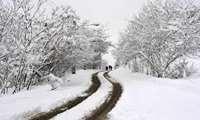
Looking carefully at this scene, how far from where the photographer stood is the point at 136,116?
34.6 feet

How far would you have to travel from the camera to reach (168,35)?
26.8 m

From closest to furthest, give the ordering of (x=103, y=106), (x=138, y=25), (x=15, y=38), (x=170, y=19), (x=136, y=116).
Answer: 1. (x=136, y=116)
2. (x=103, y=106)
3. (x=15, y=38)
4. (x=170, y=19)
5. (x=138, y=25)

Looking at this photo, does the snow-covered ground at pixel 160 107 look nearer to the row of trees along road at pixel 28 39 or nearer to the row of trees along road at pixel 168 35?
the row of trees along road at pixel 28 39

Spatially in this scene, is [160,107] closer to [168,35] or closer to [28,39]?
[28,39]

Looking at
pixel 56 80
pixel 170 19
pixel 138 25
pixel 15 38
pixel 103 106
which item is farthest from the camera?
pixel 138 25

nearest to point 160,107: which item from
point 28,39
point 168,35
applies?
point 28,39

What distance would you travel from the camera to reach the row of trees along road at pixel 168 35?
1011 inches

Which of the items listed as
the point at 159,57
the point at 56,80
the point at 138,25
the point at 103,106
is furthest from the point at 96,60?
the point at 103,106

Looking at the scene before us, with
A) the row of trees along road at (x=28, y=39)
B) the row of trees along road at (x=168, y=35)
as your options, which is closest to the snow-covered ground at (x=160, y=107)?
the row of trees along road at (x=28, y=39)

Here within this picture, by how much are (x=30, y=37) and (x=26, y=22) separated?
1140 mm

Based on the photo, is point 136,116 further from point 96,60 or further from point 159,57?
point 96,60

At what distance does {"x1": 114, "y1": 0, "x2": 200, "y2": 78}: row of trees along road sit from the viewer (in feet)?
84.3

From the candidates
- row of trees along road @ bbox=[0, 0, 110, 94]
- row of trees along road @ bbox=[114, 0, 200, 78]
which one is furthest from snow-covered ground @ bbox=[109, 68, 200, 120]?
row of trees along road @ bbox=[114, 0, 200, 78]

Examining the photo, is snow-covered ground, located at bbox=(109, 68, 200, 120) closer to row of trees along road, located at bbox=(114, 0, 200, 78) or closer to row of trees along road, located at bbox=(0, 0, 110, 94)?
row of trees along road, located at bbox=(0, 0, 110, 94)
